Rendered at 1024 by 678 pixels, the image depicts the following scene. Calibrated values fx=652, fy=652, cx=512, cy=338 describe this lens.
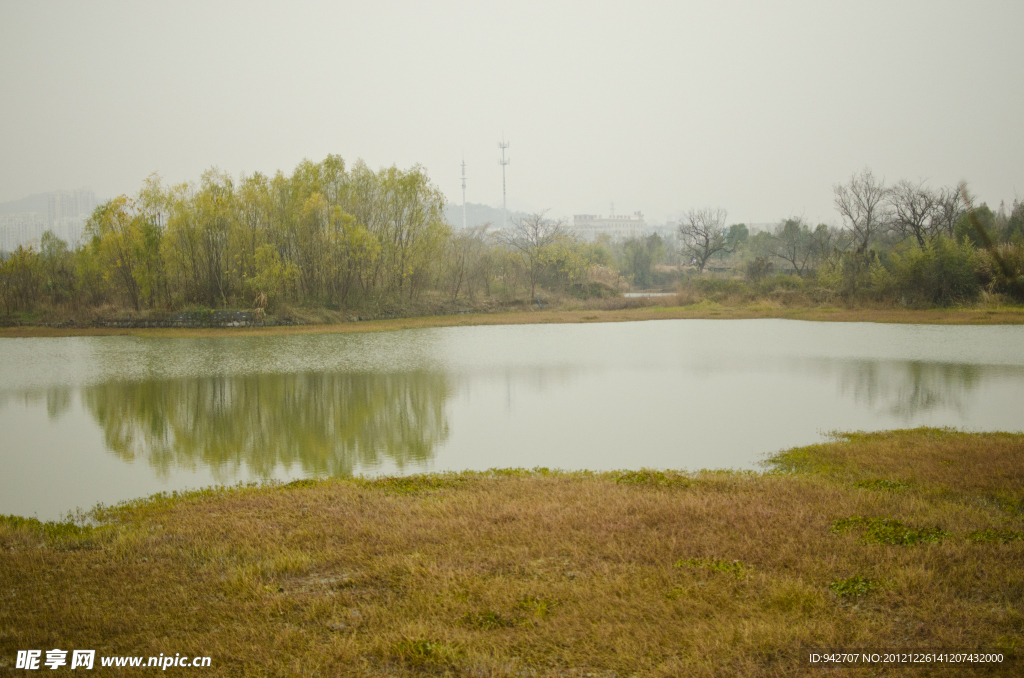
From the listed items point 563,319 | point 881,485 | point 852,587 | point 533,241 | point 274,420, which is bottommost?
point 274,420

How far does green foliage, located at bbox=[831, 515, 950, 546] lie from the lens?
19.9 feet

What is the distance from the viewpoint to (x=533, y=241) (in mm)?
60406

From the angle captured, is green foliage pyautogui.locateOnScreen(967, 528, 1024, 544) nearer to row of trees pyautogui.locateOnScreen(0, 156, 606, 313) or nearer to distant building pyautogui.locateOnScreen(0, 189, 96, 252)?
row of trees pyautogui.locateOnScreen(0, 156, 606, 313)

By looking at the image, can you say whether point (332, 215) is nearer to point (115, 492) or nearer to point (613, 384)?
point (613, 384)

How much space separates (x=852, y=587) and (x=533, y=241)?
56.3 metres

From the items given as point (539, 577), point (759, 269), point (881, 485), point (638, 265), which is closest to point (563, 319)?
point (759, 269)

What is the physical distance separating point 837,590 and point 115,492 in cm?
933

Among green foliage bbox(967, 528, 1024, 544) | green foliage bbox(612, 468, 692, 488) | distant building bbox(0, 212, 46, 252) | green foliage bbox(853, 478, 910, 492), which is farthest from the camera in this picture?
distant building bbox(0, 212, 46, 252)

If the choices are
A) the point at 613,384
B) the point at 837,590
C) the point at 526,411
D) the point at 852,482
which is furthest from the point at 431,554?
the point at 613,384

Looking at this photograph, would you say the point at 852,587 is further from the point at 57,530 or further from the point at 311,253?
the point at 311,253

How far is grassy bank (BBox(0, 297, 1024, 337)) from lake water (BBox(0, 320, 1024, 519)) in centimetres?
643

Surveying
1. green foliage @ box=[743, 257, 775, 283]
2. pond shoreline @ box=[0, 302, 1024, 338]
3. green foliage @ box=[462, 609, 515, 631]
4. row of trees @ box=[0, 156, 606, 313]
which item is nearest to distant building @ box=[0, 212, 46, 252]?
row of trees @ box=[0, 156, 606, 313]

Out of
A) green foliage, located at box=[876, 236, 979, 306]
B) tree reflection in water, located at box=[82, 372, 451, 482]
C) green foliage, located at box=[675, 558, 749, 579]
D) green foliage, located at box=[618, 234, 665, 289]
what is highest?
green foliage, located at box=[618, 234, 665, 289]

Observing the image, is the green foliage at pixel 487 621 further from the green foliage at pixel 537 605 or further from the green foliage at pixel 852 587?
the green foliage at pixel 852 587
